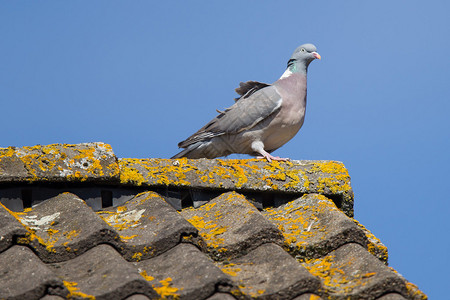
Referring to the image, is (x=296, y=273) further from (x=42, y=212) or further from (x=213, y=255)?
(x=42, y=212)

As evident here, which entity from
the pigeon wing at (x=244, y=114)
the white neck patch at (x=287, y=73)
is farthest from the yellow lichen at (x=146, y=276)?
the white neck patch at (x=287, y=73)

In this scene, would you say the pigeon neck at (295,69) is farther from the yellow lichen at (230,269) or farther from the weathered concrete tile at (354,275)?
the yellow lichen at (230,269)

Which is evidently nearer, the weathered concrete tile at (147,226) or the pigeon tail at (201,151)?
the weathered concrete tile at (147,226)

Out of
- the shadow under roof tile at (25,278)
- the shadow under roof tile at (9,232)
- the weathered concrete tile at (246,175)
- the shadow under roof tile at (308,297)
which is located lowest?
the shadow under roof tile at (308,297)

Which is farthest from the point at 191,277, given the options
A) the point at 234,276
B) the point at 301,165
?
the point at 301,165

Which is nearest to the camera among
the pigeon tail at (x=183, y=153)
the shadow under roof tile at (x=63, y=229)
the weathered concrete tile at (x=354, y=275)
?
the weathered concrete tile at (x=354, y=275)

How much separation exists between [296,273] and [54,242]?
39.0 inches

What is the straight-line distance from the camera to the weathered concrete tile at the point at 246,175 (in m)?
3.91

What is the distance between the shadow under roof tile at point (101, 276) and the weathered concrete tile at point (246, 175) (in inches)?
37.9

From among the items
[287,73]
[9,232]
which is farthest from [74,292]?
[287,73]

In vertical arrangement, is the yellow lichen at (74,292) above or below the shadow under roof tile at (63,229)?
below

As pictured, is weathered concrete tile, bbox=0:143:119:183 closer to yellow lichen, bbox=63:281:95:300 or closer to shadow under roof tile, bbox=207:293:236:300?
yellow lichen, bbox=63:281:95:300

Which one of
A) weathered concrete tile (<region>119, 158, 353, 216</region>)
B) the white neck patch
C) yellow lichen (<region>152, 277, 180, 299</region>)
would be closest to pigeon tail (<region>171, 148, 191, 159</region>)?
the white neck patch

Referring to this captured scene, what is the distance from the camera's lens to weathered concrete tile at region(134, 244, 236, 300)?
2596mm
